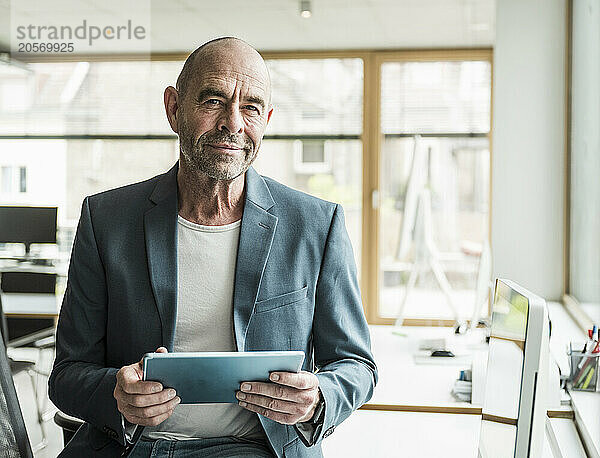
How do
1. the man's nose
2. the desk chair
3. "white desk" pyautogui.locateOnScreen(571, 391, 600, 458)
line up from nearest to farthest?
the desk chair
the man's nose
"white desk" pyautogui.locateOnScreen(571, 391, 600, 458)

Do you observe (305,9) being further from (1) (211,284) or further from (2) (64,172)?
(1) (211,284)

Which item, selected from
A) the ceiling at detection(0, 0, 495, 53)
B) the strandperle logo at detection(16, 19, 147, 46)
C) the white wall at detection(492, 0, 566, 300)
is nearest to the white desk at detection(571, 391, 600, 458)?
the white wall at detection(492, 0, 566, 300)

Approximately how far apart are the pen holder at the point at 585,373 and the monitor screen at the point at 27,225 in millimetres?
2317

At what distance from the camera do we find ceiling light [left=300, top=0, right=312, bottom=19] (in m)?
5.26

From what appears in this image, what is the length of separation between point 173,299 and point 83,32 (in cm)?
256

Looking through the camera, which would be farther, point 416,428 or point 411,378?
point 411,378

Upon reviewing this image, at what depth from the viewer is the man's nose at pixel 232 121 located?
5.07ft

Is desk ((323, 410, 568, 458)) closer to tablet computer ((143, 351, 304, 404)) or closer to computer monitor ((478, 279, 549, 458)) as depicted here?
computer monitor ((478, 279, 549, 458))

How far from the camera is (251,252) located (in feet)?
5.12

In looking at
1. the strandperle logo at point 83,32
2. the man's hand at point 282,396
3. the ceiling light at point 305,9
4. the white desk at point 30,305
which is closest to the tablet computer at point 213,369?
the man's hand at point 282,396

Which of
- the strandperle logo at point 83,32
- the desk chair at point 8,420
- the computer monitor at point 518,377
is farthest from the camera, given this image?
the strandperle logo at point 83,32

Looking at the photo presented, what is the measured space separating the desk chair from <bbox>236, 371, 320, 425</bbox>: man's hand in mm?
448

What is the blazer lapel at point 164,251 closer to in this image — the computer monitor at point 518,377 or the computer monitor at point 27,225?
the computer monitor at point 518,377

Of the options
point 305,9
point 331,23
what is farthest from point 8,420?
point 331,23
